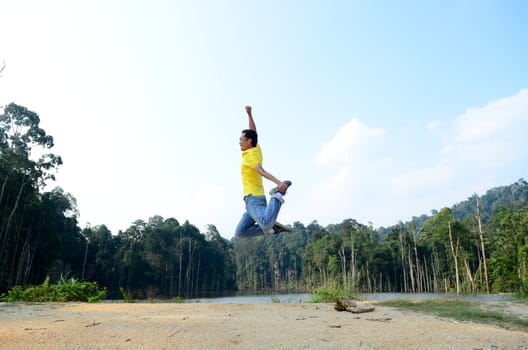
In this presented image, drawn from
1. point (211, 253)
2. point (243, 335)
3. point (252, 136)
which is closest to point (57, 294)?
point (243, 335)

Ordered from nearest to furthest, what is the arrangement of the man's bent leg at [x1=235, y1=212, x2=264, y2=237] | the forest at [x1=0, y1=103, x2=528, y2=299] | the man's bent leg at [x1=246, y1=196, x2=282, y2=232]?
the man's bent leg at [x1=246, y1=196, x2=282, y2=232] → the man's bent leg at [x1=235, y1=212, x2=264, y2=237] → the forest at [x1=0, y1=103, x2=528, y2=299]

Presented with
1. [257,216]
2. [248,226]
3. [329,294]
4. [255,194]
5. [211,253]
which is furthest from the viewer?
[211,253]

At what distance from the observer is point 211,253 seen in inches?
2778

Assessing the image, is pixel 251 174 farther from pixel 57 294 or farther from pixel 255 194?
pixel 57 294

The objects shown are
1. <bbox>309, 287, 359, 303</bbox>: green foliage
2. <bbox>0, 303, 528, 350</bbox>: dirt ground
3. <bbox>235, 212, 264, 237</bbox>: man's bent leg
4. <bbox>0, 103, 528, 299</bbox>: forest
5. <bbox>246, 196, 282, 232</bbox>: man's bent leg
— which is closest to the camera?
<bbox>0, 303, 528, 350</bbox>: dirt ground

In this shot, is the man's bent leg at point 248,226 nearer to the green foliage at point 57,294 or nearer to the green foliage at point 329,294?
the green foliage at point 329,294

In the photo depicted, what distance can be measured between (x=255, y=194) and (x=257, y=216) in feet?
1.07

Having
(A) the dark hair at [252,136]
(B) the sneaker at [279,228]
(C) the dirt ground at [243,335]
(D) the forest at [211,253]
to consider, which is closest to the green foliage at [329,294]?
(D) the forest at [211,253]

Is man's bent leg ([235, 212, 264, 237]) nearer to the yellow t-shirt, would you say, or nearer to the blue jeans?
the blue jeans

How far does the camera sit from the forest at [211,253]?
2625 cm

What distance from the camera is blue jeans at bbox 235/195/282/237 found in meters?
4.18

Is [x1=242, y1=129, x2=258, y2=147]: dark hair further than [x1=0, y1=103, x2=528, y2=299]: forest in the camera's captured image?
No

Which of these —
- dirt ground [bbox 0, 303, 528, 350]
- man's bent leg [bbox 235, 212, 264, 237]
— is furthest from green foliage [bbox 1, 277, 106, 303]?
man's bent leg [bbox 235, 212, 264, 237]

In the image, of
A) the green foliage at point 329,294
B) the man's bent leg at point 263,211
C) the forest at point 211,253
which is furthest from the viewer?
the forest at point 211,253
